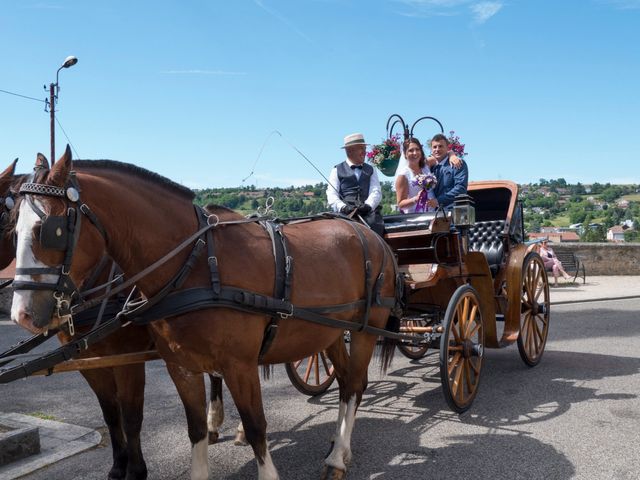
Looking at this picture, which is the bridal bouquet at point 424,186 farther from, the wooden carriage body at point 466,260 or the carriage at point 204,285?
the carriage at point 204,285

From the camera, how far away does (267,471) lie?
10.6 feet

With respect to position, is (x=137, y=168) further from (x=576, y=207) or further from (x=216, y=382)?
(x=576, y=207)

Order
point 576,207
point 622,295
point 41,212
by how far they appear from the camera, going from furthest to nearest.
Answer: point 576,207 < point 622,295 < point 41,212

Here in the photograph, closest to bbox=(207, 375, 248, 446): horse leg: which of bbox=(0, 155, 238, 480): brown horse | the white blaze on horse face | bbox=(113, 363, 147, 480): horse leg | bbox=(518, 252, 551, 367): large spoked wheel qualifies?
bbox=(0, 155, 238, 480): brown horse

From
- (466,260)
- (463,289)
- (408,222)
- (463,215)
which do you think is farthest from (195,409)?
(466,260)

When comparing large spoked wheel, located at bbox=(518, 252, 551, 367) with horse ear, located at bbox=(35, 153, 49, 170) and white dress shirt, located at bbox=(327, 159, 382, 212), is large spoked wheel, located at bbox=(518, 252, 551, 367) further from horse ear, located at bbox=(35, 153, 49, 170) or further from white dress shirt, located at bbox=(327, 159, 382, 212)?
horse ear, located at bbox=(35, 153, 49, 170)

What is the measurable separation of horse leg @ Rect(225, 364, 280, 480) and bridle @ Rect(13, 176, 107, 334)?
95 cm

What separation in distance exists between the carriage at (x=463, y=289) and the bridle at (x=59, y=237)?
3079 millimetres

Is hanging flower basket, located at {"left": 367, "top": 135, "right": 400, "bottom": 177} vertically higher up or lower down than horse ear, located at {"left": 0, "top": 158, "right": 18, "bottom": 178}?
higher up

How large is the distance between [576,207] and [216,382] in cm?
8981

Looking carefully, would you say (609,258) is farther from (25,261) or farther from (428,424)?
(25,261)

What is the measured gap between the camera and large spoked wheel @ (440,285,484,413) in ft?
15.7

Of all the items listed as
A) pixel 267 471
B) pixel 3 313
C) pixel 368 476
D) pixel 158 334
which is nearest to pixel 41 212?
pixel 158 334

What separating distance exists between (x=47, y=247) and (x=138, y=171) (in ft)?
2.57
